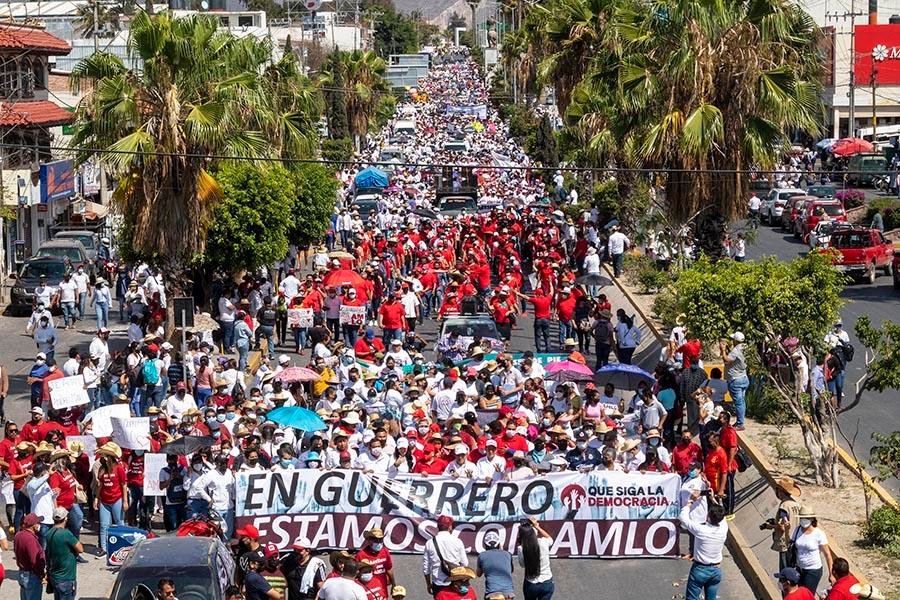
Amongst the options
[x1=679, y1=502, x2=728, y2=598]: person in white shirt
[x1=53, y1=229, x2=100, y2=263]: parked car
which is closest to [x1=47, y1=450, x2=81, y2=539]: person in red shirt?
[x1=679, y1=502, x2=728, y2=598]: person in white shirt

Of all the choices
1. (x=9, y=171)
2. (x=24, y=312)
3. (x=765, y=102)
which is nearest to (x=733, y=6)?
(x=765, y=102)

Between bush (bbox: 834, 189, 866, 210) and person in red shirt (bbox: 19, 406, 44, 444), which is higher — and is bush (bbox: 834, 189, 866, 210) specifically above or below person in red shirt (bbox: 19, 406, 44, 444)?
below

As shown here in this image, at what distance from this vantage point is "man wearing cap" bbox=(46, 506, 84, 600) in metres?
15.9

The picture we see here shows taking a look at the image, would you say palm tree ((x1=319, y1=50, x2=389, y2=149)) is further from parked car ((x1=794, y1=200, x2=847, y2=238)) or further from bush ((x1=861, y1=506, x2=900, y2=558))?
bush ((x1=861, y1=506, x2=900, y2=558))

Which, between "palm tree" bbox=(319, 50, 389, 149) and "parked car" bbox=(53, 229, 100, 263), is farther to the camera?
"palm tree" bbox=(319, 50, 389, 149)

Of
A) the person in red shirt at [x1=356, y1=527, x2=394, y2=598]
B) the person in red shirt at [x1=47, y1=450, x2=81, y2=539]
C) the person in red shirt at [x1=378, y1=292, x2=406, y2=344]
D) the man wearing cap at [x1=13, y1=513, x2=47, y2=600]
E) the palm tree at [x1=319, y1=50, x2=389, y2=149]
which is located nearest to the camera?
the person in red shirt at [x1=356, y1=527, x2=394, y2=598]

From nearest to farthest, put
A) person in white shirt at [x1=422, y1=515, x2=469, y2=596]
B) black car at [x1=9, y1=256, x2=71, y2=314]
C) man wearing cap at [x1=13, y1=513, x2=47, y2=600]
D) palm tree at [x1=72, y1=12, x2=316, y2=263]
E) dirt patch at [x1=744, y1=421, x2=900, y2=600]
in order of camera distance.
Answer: person in white shirt at [x1=422, y1=515, x2=469, y2=596]
man wearing cap at [x1=13, y1=513, x2=47, y2=600]
dirt patch at [x1=744, y1=421, x2=900, y2=600]
palm tree at [x1=72, y1=12, x2=316, y2=263]
black car at [x1=9, y1=256, x2=71, y2=314]

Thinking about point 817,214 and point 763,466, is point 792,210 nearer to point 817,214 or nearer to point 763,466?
point 817,214

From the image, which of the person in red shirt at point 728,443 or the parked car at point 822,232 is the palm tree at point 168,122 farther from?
the parked car at point 822,232

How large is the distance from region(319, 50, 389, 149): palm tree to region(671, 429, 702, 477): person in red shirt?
70.5 meters

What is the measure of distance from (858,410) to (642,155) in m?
6.53

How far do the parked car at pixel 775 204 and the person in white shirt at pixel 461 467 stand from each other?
39641 mm

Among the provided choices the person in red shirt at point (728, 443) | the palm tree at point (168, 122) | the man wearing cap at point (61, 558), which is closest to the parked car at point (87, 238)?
the palm tree at point (168, 122)

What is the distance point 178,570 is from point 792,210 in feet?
140
